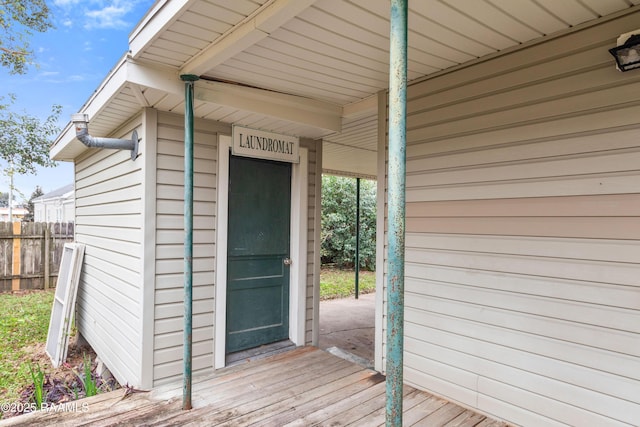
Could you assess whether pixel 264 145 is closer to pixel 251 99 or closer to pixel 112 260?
pixel 251 99

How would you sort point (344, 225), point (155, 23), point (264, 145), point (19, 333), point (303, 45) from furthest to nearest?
point (344, 225) → point (19, 333) → point (264, 145) → point (303, 45) → point (155, 23)

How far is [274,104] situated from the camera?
2789 mm

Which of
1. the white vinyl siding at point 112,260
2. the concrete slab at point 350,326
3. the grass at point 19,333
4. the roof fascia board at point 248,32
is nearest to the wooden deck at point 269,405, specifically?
the white vinyl siding at point 112,260

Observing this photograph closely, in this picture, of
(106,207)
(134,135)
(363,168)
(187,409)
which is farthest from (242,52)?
(363,168)

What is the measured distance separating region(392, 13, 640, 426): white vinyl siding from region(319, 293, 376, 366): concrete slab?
1.18 m

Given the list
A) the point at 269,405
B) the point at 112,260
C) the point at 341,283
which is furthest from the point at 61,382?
the point at 341,283

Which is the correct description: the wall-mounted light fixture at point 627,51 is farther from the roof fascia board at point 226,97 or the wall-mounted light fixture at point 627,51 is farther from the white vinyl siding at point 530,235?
the roof fascia board at point 226,97

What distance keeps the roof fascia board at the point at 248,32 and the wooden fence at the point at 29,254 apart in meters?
7.35

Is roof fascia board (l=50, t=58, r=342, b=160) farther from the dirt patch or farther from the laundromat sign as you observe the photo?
the dirt patch

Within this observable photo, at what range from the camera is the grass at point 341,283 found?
717 cm

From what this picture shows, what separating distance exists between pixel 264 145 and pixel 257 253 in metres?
1.02

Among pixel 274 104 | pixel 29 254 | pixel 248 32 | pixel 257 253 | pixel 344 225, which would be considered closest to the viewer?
pixel 248 32

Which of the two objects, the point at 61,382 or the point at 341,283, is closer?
the point at 61,382

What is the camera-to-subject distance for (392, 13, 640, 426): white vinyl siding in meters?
1.68
